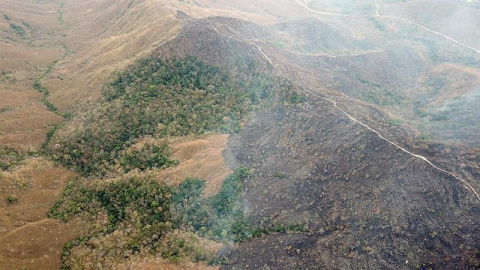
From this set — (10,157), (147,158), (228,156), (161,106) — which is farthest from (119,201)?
(10,157)

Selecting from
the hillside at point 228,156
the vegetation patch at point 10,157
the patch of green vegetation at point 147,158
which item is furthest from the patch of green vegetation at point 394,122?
the vegetation patch at point 10,157

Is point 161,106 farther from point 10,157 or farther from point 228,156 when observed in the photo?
point 10,157

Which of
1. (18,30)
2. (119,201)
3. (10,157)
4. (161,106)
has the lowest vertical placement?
(119,201)

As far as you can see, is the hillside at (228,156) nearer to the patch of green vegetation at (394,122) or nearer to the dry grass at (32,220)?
the dry grass at (32,220)

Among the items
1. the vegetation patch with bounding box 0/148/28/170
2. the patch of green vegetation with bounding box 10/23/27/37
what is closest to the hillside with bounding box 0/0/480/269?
the vegetation patch with bounding box 0/148/28/170

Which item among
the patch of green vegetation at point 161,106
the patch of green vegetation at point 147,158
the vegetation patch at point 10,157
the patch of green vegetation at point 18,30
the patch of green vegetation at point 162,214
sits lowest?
the patch of green vegetation at point 162,214

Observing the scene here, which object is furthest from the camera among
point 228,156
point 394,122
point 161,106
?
point 394,122
